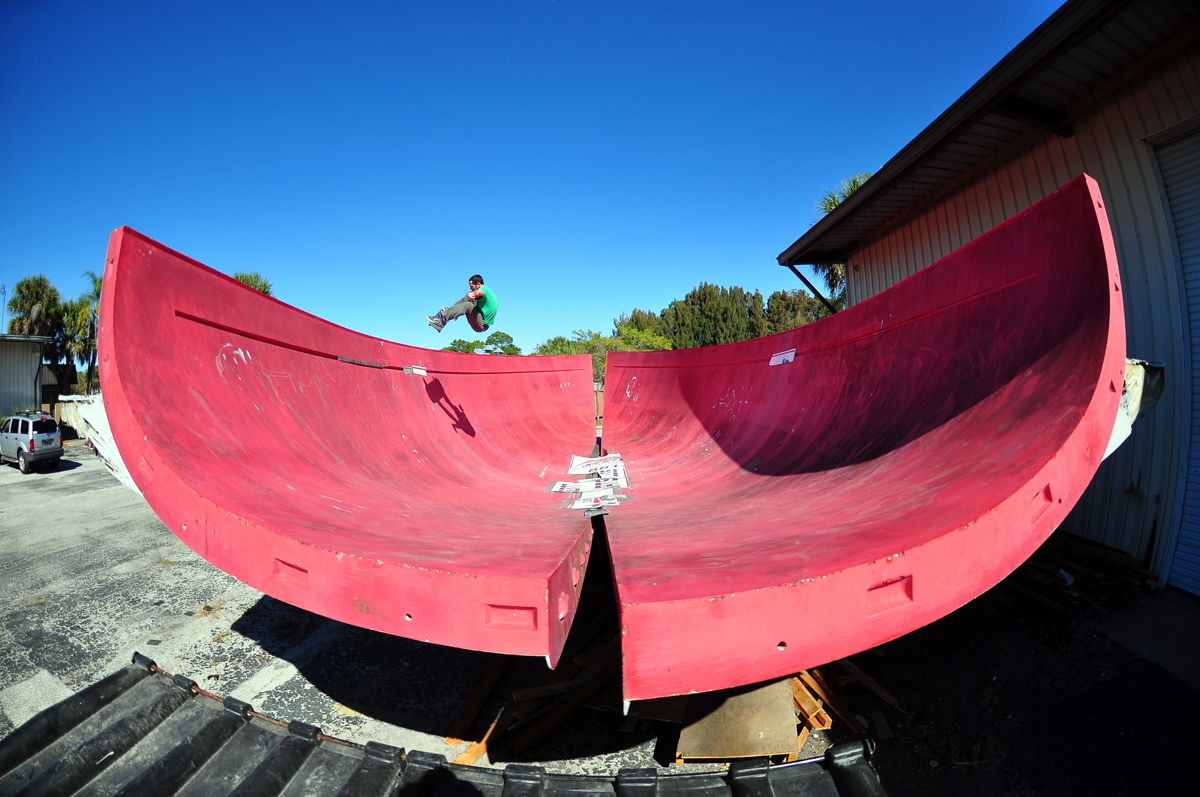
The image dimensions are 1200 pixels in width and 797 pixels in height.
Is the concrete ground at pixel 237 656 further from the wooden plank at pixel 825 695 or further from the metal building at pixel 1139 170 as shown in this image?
the metal building at pixel 1139 170

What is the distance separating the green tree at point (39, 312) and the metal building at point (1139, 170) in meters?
37.1

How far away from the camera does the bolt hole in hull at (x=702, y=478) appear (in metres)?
1.40

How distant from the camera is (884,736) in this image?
274 cm

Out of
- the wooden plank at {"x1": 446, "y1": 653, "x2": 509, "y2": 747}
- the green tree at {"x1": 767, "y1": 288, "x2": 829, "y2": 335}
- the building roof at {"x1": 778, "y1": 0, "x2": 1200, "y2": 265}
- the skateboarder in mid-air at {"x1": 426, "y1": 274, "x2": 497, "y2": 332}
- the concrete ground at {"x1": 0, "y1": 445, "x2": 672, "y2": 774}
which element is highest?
the green tree at {"x1": 767, "y1": 288, "x2": 829, "y2": 335}

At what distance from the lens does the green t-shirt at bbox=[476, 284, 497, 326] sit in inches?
216

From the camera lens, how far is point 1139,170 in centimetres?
433

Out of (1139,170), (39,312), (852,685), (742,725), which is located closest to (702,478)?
(852,685)

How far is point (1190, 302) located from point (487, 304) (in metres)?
6.44

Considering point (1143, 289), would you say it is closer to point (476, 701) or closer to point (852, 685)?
point (852, 685)

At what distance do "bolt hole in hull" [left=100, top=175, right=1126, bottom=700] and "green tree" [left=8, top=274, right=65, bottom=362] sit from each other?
Result: 107 ft

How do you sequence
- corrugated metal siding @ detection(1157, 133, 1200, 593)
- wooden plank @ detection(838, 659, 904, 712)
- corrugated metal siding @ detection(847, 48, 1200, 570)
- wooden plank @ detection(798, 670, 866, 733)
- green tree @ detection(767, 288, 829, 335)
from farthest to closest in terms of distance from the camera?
green tree @ detection(767, 288, 829, 335), corrugated metal siding @ detection(847, 48, 1200, 570), corrugated metal siding @ detection(1157, 133, 1200, 593), wooden plank @ detection(838, 659, 904, 712), wooden plank @ detection(798, 670, 866, 733)

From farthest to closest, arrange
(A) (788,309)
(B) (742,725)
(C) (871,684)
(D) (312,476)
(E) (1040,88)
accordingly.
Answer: (A) (788,309)
(E) (1040,88)
(C) (871,684)
(D) (312,476)
(B) (742,725)

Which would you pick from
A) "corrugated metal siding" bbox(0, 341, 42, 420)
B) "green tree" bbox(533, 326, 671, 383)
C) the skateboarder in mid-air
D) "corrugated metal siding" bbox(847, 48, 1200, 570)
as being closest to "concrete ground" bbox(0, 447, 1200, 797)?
"corrugated metal siding" bbox(847, 48, 1200, 570)

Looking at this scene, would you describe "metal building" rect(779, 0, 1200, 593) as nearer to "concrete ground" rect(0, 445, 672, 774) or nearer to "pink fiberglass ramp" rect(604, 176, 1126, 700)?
"pink fiberglass ramp" rect(604, 176, 1126, 700)
